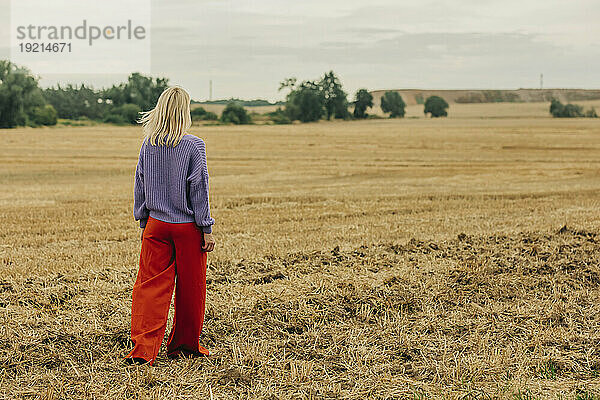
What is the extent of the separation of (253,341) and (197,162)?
178cm

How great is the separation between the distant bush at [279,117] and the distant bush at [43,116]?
17.4 m

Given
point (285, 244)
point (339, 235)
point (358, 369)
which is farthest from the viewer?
point (339, 235)

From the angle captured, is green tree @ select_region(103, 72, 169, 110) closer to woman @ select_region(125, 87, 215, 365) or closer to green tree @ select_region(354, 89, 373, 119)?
green tree @ select_region(354, 89, 373, 119)

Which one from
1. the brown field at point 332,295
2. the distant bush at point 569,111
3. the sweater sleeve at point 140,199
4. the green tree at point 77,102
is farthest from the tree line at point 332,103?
the sweater sleeve at point 140,199

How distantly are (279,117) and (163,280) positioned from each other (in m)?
48.7

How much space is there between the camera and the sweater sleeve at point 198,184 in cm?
468

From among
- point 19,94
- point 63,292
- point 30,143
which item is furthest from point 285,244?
point 19,94

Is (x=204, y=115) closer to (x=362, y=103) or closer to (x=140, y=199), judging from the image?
(x=362, y=103)

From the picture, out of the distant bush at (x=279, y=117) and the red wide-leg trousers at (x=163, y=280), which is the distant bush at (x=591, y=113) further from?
the red wide-leg trousers at (x=163, y=280)

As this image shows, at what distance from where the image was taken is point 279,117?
5294cm

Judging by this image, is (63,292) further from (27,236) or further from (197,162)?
(27,236)

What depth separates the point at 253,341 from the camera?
5516 millimetres

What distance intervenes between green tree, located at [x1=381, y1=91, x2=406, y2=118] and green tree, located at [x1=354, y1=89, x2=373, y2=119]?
126cm

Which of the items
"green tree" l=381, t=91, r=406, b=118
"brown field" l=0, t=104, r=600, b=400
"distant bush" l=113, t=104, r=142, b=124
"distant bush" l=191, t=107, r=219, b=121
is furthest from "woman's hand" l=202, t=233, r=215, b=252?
"green tree" l=381, t=91, r=406, b=118
